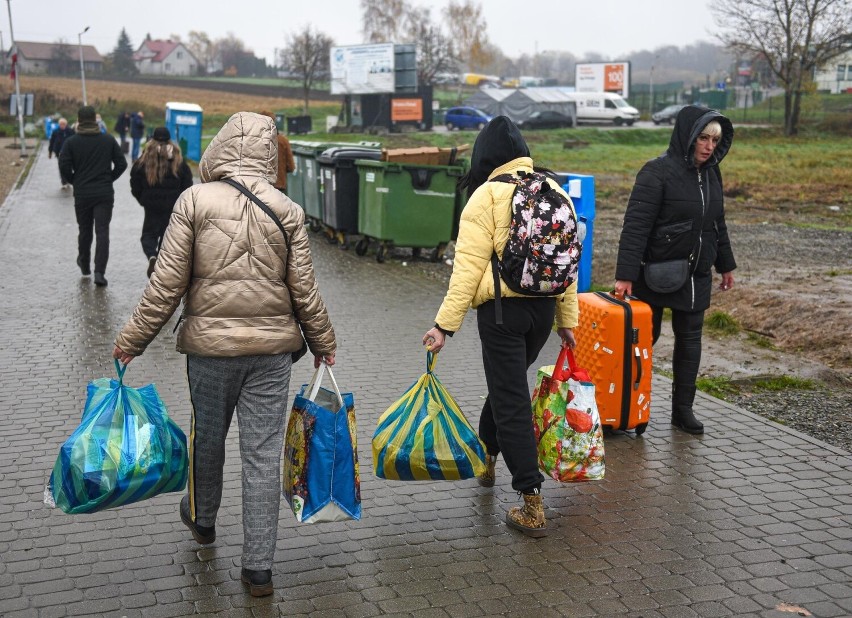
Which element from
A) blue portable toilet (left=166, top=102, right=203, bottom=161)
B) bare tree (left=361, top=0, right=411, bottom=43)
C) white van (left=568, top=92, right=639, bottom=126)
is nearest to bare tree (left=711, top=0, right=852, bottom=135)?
white van (left=568, top=92, right=639, bottom=126)

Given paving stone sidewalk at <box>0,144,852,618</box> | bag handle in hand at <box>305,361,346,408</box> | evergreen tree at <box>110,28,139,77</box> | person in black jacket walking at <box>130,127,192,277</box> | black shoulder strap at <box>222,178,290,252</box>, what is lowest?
paving stone sidewalk at <box>0,144,852,618</box>

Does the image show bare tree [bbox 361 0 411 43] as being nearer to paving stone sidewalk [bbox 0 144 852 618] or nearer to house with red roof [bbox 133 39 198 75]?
house with red roof [bbox 133 39 198 75]

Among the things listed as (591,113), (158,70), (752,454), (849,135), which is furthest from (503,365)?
(158,70)

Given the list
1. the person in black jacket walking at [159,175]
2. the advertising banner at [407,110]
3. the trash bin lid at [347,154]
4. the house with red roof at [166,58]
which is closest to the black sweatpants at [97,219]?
the person in black jacket walking at [159,175]

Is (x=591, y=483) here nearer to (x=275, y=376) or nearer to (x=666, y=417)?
(x=666, y=417)

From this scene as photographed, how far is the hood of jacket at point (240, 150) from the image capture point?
4.09m

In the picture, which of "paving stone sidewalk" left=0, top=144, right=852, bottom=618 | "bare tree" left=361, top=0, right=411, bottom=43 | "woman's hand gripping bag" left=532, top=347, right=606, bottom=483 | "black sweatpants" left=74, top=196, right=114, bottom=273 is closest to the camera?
"paving stone sidewalk" left=0, top=144, right=852, bottom=618

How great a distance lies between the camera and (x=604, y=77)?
259ft

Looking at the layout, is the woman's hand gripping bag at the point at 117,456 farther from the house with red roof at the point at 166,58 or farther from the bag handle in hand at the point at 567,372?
the house with red roof at the point at 166,58

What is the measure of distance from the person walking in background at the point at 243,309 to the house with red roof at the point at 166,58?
154561 millimetres

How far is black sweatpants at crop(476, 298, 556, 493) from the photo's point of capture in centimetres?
462

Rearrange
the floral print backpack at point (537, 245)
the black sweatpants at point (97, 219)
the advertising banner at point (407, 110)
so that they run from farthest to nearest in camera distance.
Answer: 1. the advertising banner at point (407, 110)
2. the black sweatpants at point (97, 219)
3. the floral print backpack at point (537, 245)

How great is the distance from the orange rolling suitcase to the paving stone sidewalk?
20 centimetres

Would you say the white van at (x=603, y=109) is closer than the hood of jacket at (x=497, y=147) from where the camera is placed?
No
